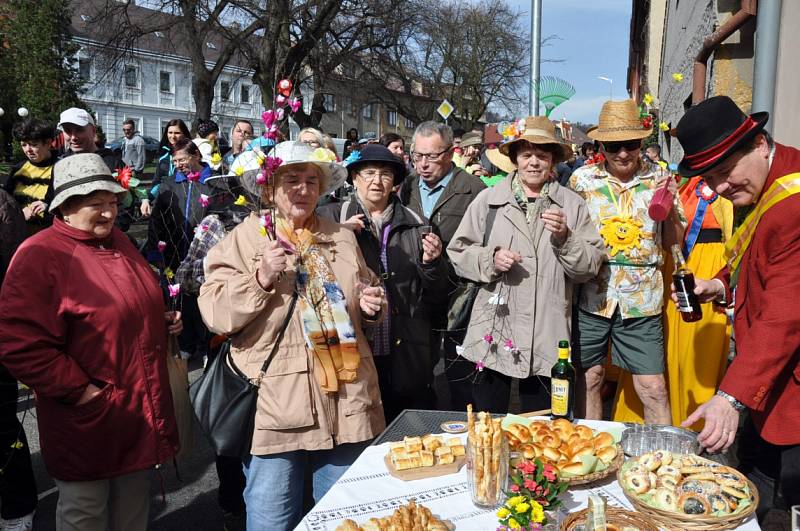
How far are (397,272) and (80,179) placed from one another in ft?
5.64

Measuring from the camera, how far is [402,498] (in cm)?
216

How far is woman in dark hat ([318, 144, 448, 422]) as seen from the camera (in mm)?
3594

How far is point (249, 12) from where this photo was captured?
16594 millimetres

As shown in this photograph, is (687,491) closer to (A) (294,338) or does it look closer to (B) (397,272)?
(A) (294,338)

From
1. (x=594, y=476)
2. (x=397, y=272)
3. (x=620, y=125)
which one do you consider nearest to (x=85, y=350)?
(x=397, y=272)

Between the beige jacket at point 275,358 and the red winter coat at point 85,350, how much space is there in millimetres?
386

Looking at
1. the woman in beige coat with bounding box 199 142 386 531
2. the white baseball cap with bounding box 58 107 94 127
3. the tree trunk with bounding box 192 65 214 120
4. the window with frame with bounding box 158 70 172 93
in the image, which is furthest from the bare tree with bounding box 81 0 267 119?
the window with frame with bounding box 158 70 172 93

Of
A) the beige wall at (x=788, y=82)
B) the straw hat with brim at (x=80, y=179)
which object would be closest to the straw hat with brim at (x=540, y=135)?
the straw hat with brim at (x=80, y=179)

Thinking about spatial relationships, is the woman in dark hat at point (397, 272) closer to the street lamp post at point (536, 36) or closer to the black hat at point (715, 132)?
the black hat at point (715, 132)

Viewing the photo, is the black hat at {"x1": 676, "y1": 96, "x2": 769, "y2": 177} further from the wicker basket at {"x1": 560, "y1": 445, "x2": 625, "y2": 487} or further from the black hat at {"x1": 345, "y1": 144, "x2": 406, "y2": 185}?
the black hat at {"x1": 345, "y1": 144, "x2": 406, "y2": 185}

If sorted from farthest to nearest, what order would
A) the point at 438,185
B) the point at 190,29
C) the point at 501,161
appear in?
the point at 190,29 < the point at 501,161 < the point at 438,185

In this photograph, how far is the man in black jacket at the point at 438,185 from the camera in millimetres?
4457

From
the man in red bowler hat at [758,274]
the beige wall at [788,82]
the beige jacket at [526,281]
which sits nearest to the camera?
the man in red bowler hat at [758,274]

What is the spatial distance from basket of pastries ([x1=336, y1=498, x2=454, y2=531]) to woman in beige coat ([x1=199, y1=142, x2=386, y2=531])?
70 cm
